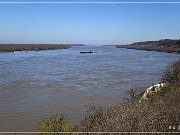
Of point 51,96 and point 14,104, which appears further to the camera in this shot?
point 51,96

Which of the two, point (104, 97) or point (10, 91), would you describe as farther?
point (10, 91)

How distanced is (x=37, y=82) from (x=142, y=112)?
16.6m

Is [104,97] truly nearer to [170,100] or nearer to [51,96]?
[51,96]

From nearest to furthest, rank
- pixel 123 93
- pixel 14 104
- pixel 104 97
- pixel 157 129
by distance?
pixel 157 129 → pixel 14 104 → pixel 104 97 → pixel 123 93

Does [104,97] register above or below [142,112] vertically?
below

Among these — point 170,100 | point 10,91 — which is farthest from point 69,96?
point 170,100

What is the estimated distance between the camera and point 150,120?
7047 mm

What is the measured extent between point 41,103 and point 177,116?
954 centimetres

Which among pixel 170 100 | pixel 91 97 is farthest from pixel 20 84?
pixel 170 100

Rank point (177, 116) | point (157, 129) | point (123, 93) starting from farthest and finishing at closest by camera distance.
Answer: point (123, 93) → point (177, 116) → point (157, 129)

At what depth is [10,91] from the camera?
63.5 ft

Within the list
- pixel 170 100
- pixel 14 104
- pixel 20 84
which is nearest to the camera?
pixel 170 100

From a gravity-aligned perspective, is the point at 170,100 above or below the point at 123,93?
above

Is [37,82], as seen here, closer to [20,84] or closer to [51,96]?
[20,84]
